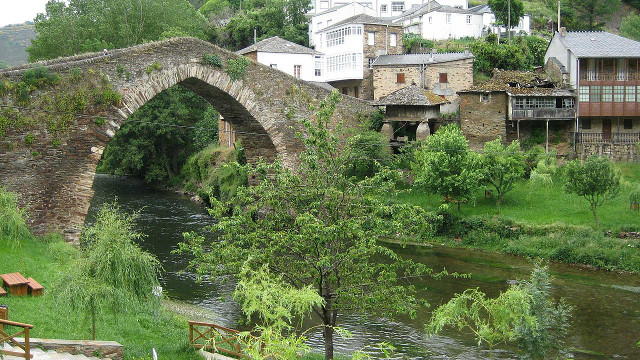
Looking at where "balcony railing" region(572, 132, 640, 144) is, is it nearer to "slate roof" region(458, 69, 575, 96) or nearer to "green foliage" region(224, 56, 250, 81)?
"slate roof" region(458, 69, 575, 96)

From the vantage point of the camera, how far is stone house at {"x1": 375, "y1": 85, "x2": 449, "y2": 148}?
3734cm

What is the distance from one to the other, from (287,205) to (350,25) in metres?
33.9

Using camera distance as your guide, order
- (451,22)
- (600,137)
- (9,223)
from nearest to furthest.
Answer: (9,223) < (600,137) < (451,22)

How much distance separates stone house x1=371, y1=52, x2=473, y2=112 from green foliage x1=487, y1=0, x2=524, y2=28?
526 inches

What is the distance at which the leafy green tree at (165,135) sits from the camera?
50.5m

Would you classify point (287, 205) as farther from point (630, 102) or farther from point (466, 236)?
point (630, 102)

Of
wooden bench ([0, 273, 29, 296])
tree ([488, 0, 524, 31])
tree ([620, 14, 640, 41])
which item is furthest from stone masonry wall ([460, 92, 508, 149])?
wooden bench ([0, 273, 29, 296])

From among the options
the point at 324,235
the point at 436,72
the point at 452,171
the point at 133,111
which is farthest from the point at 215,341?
the point at 436,72

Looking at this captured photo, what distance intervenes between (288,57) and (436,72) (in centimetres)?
1088

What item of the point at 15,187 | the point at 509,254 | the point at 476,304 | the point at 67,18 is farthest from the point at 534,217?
the point at 67,18

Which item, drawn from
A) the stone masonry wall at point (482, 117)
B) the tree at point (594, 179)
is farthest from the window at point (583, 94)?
the tree at point (594, 179)

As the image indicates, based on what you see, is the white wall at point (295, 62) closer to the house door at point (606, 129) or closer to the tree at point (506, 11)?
the tree at point (506, 11)

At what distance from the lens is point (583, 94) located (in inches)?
1441

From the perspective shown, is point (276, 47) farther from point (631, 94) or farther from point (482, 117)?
point (631, 94)
